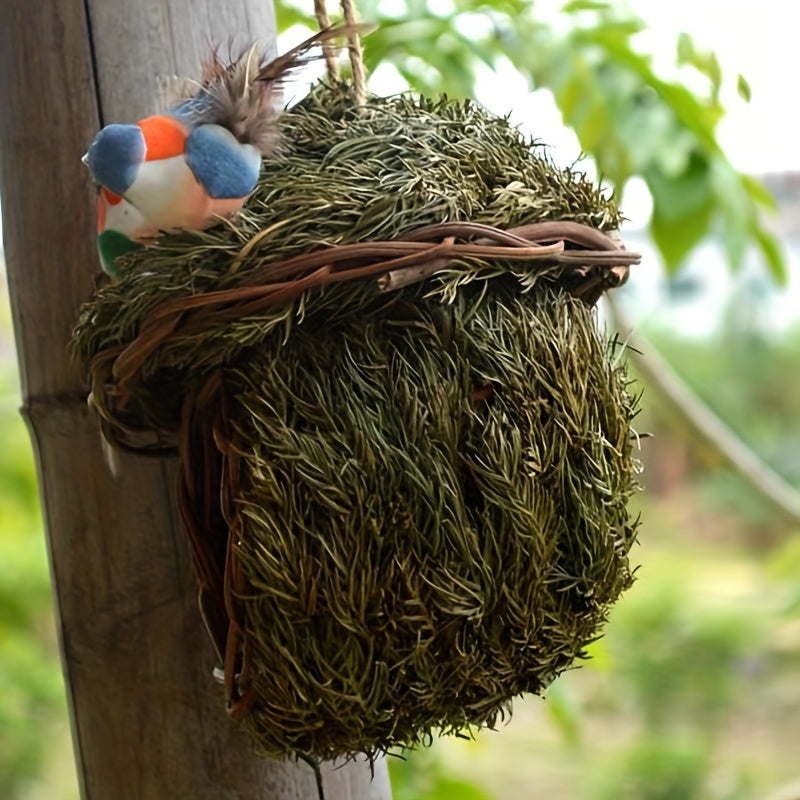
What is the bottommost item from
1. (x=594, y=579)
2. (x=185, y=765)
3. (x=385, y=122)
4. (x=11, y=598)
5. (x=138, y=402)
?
(x=11, y=598)

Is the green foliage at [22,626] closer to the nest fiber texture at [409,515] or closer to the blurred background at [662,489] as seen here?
the blurred background at [662,489]

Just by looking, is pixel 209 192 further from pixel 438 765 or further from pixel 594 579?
pixel 438 765

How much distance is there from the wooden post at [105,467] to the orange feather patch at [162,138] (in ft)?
0.46

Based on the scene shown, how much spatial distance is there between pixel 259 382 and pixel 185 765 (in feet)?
0.81

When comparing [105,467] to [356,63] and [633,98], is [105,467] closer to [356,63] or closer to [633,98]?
[356,63]

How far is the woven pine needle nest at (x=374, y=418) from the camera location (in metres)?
0.40

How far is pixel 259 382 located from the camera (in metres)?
0.41

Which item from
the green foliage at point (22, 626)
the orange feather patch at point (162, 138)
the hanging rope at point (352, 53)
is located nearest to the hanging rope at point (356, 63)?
the hanging rope at point (352, 53)

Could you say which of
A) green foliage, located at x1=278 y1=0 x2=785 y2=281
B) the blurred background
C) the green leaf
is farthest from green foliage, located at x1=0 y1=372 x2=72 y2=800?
the green leaf

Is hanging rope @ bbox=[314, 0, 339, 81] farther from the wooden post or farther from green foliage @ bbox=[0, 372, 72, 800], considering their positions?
green foliage @ bbox=[0, 372, 72, 800]

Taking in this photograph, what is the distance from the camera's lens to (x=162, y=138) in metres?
0.40

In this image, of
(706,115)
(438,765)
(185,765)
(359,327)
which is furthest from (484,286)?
(706,115)

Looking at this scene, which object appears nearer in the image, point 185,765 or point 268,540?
point 268,540

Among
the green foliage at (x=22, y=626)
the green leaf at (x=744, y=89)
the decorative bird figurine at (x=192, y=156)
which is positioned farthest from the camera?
the green foliage at (x=22, y=626)
